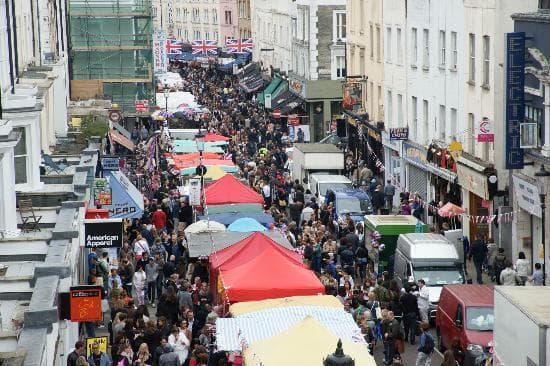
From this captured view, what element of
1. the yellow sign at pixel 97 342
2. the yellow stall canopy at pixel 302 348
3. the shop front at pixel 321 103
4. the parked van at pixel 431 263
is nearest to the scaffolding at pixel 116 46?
the shop front at pixel 321 103

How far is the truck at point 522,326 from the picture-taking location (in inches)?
715

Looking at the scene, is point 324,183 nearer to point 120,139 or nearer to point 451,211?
point 120,139

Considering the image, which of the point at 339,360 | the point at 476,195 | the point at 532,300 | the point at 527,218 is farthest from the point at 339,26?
the point at 339,360

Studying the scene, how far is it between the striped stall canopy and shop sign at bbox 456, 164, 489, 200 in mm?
16409

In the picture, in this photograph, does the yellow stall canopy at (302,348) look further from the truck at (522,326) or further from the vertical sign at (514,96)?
the vertical sign at (514,96)

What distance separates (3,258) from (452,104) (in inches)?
956

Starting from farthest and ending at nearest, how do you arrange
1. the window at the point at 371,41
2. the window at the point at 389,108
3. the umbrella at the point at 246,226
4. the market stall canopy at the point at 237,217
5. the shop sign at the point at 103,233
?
the window at the point at 371,41 → the window at the point at 389,108 → the market stall canopy at the point at 237,217 → the umbrella at the point at 246,226 → the shop sign at the point at 103,233

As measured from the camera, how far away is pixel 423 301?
29.7 meters

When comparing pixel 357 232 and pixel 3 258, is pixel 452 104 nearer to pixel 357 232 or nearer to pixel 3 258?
pixel 357 232

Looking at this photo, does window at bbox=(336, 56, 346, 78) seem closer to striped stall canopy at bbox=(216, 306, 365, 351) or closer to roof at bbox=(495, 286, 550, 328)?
striped stall canopy at bbox=(216, 306, 365, 351)

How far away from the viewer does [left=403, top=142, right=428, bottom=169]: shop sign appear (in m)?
48.1

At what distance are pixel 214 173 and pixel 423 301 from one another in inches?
842

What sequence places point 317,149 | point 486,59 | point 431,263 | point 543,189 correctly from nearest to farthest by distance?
point 431,263 → point 543,189 → point 486,59 → point 317,149

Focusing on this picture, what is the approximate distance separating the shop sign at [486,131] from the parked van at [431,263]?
289 inches
